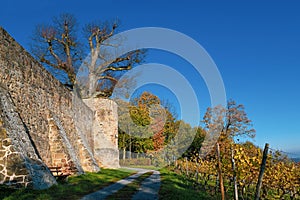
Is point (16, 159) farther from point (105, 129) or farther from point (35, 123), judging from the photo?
point (105, 129)

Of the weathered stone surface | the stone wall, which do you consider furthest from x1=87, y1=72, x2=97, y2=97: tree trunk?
the stone wall

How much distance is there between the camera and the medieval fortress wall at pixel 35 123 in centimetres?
658

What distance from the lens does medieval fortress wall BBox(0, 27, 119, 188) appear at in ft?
21.6

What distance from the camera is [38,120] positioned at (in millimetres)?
10680

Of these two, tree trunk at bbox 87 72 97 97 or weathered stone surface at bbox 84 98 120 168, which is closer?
weathered stone surface at bbox 84 98 120 168

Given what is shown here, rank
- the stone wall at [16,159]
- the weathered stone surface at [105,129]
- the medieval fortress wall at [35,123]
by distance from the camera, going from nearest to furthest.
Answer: the stone wall at [16,159] < the medieval fortress wall at [35,123] < the weathered stone surface at [105,129]

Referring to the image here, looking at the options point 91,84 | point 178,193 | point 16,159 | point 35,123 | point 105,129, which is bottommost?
point 178,193

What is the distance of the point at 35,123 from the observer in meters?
10.4

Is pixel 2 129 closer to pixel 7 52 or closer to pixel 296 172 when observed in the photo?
pixel 7 52

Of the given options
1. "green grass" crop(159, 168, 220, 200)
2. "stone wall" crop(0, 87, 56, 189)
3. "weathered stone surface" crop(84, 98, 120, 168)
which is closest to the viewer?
"stone wall" crop(0, 87, 56, 189)

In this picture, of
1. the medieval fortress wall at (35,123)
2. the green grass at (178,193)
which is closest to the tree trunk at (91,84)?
the medieval fortress wall at (35,123)

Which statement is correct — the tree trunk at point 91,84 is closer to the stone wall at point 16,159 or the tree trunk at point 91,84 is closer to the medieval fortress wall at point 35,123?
the medieval fortress wall at point 35,123

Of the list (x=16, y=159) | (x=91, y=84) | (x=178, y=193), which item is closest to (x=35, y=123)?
(x=16, y=159)

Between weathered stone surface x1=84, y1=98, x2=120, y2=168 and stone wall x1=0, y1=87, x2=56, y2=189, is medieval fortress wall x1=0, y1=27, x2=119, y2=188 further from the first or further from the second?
weathered stone surface x1=84, y1=98, x2=120, y2=168
